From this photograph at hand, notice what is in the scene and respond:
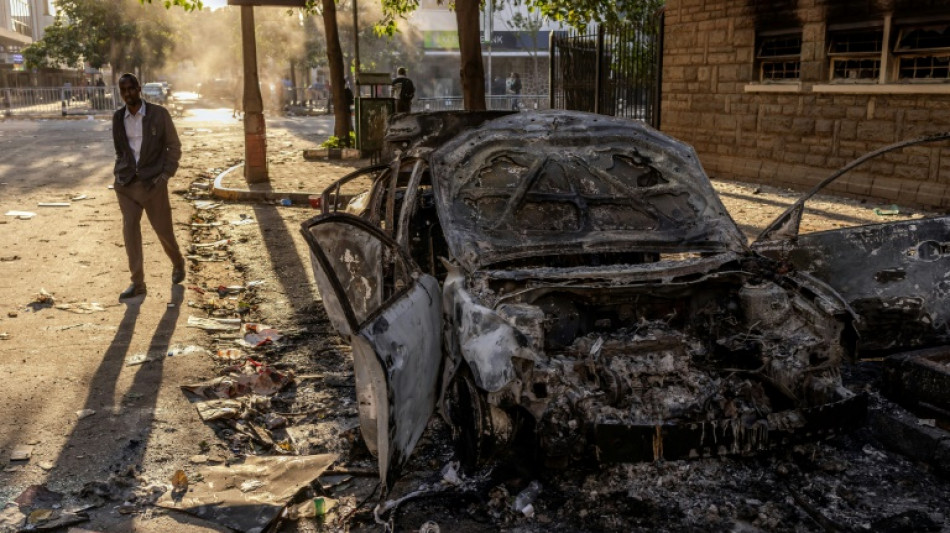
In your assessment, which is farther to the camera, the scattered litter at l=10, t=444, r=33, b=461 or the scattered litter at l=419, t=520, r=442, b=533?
the scattered litter at l=10, t=444, r=33, b=461

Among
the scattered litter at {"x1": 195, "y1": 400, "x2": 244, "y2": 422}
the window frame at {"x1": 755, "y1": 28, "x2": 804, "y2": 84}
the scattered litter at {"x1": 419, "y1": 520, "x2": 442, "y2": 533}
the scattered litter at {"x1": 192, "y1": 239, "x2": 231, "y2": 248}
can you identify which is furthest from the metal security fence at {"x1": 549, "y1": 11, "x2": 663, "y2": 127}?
the scattered litter at {"x1": 419, "y1": 520, "x2": 442, "y2": 533}

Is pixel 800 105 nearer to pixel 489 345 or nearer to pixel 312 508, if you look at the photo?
pixel 489 345

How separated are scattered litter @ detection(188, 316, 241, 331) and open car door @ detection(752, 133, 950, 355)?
406 cm

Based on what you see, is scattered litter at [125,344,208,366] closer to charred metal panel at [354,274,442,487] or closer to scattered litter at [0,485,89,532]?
scattered litter at [0,485,89,532]

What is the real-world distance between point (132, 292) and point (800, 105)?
10497 millimetres

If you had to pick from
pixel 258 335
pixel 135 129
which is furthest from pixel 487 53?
pixel 258 335

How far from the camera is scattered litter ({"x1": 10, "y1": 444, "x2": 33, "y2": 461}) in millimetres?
4422

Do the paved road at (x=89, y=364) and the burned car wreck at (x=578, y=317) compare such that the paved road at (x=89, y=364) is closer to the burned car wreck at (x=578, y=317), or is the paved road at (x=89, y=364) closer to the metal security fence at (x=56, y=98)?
the burned car wreck at (x=578, y=317)

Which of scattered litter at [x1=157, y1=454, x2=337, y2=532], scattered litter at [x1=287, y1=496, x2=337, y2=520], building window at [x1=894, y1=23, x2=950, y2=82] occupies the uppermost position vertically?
building window at [x1=894, y1=23, x2=950, y2=82]

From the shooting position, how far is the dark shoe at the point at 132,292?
7.65 m

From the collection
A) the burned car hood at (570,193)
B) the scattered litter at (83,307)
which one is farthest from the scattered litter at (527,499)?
the scattered litter at (83,307)

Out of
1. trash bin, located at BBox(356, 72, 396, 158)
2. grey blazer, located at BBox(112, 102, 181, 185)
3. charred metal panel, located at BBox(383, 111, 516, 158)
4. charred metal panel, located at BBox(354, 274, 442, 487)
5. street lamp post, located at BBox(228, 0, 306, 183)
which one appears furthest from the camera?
trash bin, located at BBox(356, 72, 396, 158)

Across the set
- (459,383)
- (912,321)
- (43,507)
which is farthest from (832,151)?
(43,507)

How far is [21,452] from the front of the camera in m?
4.49
